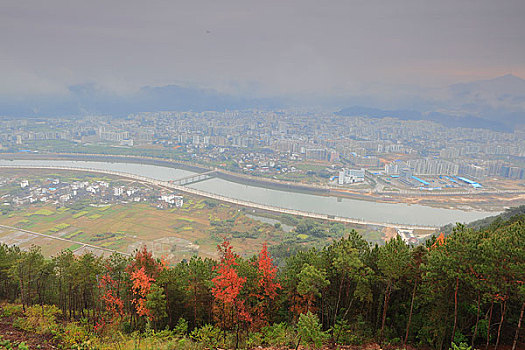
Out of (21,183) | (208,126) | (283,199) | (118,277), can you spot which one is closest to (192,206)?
(283,199)

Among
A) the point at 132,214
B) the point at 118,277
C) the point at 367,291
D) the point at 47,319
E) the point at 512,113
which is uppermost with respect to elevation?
the point at 512,113

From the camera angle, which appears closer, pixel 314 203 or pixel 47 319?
pixel 47 319

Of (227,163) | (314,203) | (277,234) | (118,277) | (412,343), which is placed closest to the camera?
(412,343)

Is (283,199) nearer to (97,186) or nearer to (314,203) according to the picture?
(314,203)

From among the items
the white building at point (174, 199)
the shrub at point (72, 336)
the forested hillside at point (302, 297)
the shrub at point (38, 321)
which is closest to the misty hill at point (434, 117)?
the white building at point (174, 199)

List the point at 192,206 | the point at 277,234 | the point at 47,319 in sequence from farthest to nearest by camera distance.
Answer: the point at 192,206
the point at 277,234
the point at 47,319
